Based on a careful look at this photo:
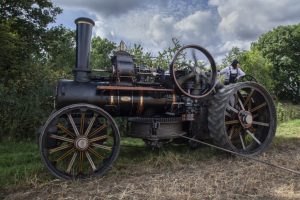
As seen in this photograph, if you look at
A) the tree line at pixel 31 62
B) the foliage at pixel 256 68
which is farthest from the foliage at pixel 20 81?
the foliage at pixel 256 68

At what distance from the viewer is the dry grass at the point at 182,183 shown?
4.51 m

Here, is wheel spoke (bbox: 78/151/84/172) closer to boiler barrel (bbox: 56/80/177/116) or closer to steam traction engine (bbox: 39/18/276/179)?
steam traction engine (bbox: 39/18/276/179)

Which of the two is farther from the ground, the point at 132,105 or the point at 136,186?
the point at 132,105

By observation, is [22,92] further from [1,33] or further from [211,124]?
[211,124]

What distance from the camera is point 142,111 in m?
6.54

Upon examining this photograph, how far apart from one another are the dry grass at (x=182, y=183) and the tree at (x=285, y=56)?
3330 cm

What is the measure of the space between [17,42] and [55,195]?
767 cm

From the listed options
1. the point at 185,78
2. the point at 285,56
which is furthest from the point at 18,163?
the point at 285,56

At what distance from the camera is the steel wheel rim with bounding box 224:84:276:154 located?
23.5 ft

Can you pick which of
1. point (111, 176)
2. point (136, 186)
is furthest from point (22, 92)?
point (136, 186)

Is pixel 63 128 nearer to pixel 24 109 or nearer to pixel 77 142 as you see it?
pixel 77 142

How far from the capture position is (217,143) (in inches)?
266

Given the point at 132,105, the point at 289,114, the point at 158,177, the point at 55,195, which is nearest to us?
the point at 55,195

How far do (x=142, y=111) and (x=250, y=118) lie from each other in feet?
7.06
